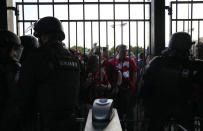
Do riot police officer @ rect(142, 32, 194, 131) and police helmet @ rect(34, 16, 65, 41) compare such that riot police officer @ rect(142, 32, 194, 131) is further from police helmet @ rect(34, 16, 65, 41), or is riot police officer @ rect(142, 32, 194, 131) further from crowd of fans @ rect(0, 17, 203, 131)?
police helmet @ rect(34, 16, 65, 41)

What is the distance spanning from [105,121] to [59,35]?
3.57 ft

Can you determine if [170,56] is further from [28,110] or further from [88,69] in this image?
[28,110]

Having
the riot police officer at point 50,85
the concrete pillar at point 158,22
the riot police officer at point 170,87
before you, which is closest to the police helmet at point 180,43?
the riot police officer at point 170,87

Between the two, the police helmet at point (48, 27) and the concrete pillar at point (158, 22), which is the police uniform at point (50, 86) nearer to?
the police helmet at point (48, 27)

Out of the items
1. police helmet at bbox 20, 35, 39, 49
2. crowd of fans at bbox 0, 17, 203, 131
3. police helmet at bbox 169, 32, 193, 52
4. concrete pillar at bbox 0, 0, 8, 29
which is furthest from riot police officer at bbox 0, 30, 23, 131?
police helmet at bbox 169, 32, 193, 52

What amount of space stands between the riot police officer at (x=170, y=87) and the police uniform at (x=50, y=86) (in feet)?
3.51

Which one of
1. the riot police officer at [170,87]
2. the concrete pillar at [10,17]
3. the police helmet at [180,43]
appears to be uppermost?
the concrete pillar at [10,17]

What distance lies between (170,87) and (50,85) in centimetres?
141

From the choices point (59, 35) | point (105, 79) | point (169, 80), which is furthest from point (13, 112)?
point (105, 79)

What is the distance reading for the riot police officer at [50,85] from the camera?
217 cm

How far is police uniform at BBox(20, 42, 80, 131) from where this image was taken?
2.16 metres

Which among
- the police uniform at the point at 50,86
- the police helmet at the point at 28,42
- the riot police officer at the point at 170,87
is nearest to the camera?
the police uniform at the point at 50,86

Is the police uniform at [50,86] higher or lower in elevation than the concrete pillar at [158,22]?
lower

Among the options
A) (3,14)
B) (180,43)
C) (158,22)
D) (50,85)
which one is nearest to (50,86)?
(50,85)
